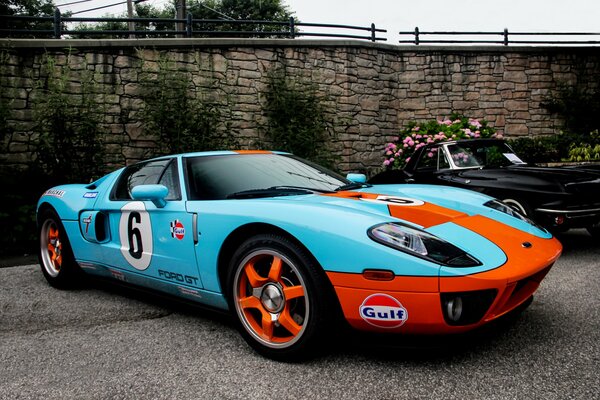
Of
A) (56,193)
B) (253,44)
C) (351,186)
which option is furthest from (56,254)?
(253,44)

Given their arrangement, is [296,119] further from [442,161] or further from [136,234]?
[136,234]

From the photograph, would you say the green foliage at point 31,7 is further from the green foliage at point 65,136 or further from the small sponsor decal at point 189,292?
the small sponsor decal at point 189,292

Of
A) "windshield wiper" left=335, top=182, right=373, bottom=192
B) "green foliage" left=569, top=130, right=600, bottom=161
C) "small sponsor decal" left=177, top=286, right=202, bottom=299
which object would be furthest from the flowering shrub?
"small sponsor decal" left=177, top=286, right=202, bottom=299

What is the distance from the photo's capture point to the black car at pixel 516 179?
16.3 feet

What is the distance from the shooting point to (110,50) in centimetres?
1016

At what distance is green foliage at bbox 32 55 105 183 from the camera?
806 centimetres

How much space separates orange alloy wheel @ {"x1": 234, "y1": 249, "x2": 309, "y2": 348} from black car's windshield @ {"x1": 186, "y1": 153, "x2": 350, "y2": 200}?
51 cm

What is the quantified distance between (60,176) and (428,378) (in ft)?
24.2

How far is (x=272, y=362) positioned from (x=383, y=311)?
64 centimetres

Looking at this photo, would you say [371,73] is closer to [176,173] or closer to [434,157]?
[434,157]

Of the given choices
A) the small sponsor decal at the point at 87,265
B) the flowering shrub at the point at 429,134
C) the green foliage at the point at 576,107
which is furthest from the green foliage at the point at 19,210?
the green foliage at the point at 576,107

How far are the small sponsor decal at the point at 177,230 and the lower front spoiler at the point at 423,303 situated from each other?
42.1 inches

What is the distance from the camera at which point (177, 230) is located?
303 cm

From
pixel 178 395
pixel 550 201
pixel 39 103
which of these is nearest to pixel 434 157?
pixel 550 201
